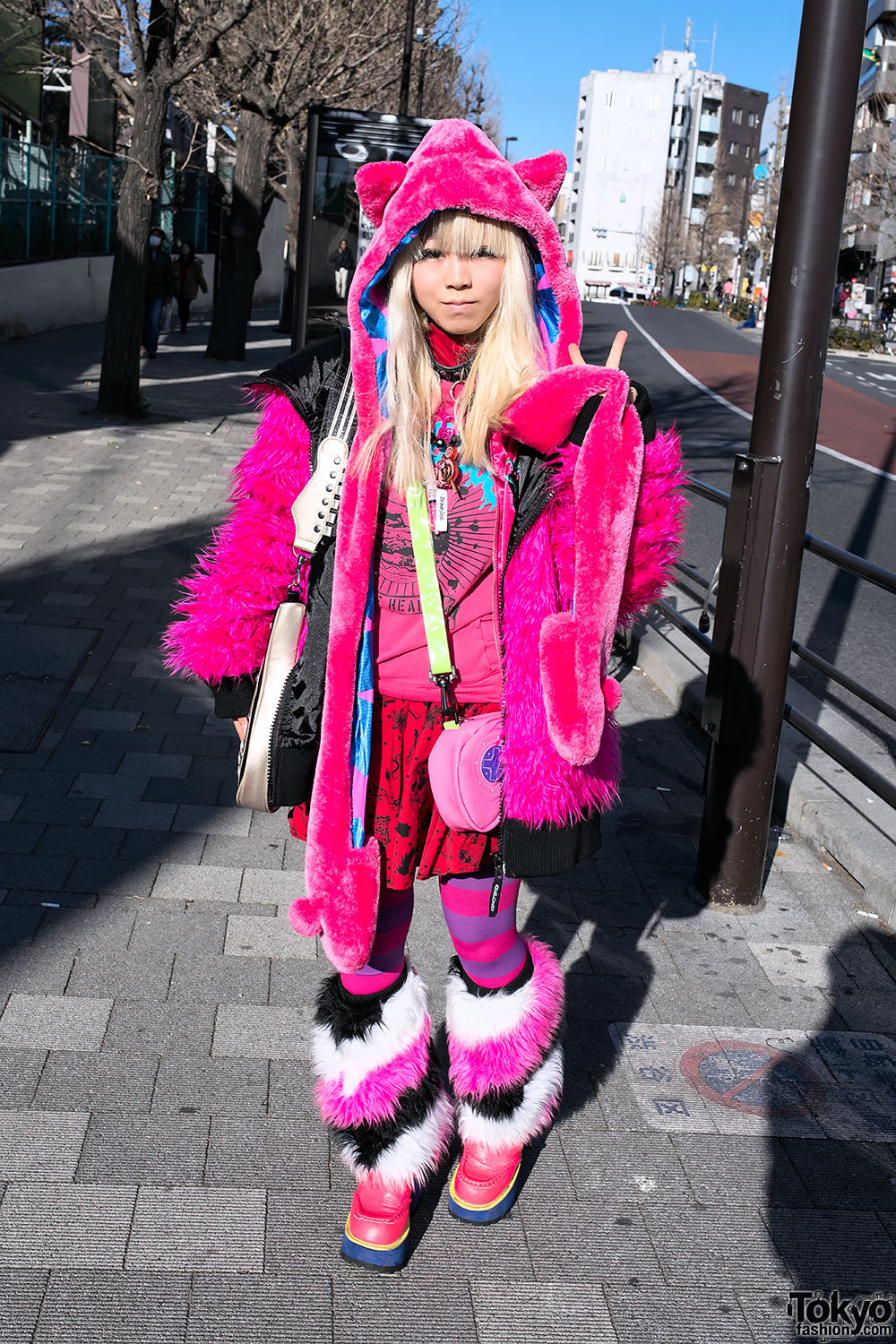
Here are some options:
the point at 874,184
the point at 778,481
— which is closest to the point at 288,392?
the point at 778,481

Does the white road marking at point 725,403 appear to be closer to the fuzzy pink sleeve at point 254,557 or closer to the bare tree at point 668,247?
the fuzzy pink sleeve at point 254,557

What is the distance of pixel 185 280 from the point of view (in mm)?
23828

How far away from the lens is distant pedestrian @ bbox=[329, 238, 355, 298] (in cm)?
1539

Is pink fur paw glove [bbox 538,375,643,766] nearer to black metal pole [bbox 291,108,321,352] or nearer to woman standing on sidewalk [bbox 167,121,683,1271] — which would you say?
woman standing on sidewalk [bbox 167,121,683,1271]

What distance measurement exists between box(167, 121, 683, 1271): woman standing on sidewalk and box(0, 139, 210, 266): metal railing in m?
18.0

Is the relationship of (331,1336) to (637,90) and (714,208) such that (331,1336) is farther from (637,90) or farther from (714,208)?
(637,90)

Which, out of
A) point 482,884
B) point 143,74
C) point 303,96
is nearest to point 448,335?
point 482,884

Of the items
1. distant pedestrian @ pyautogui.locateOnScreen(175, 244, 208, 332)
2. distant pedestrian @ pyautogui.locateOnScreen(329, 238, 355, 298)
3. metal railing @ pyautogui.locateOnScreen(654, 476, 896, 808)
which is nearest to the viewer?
metal railing @ pyautogui.locateOnScreen(654, 476, 896, 808)

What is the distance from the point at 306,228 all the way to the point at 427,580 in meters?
13.1

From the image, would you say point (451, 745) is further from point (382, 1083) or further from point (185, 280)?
point (185, 280)

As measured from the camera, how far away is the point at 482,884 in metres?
2.43

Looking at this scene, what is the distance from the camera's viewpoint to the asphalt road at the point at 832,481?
7383 millimetres

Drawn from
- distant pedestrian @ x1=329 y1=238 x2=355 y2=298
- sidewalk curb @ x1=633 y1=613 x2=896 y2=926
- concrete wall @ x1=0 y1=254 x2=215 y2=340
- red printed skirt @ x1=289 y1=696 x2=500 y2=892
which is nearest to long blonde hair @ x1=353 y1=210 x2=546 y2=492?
red printed skirt @ x1=289 y1=696 x2=500 y2=892

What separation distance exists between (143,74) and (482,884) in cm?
1193
